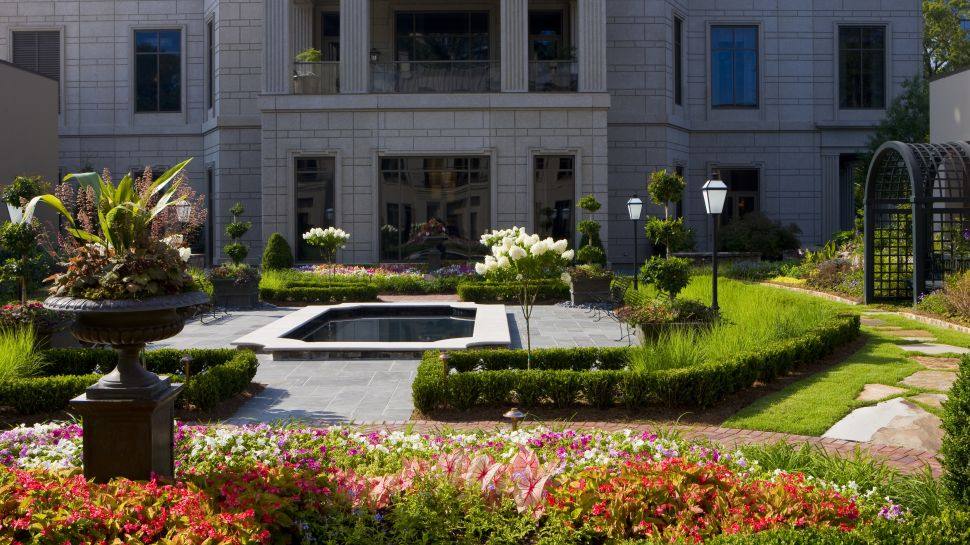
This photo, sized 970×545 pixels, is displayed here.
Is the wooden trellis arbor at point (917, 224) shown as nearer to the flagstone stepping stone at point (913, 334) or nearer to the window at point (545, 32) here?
the flagstone stepping stone at point (913, 334)

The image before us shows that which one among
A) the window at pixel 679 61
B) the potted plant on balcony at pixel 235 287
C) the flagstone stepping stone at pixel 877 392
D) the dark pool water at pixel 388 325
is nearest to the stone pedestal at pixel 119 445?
the flagstone stepping stone at pixel 877 392

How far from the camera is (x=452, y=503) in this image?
5.51 meters

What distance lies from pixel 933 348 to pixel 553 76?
1817 centimetres

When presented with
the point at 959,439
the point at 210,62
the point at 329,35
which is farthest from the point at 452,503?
the point at 210,62

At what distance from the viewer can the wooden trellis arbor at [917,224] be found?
Result: 17.4 meters

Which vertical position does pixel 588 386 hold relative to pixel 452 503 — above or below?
above

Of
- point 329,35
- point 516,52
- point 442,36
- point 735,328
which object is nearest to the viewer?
point 735,328

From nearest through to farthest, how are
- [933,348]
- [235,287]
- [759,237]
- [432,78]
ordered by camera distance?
1. [933,348]
2. [235,287]
3. [432,78]
4. [759,237]

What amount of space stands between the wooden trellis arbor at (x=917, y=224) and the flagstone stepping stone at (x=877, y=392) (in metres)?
8.66

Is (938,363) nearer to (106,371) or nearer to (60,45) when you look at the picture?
(106,371)

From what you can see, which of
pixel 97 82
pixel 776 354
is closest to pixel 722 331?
pixel 776 354

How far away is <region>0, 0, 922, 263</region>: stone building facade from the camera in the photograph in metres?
27.7

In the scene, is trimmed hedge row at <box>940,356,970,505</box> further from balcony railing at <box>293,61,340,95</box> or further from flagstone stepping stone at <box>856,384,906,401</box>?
balcony railing at <box>293,61,340,95</box>

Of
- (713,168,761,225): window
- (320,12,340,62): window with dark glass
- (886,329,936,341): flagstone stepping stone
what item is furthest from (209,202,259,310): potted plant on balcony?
(713,168,761,225): window
